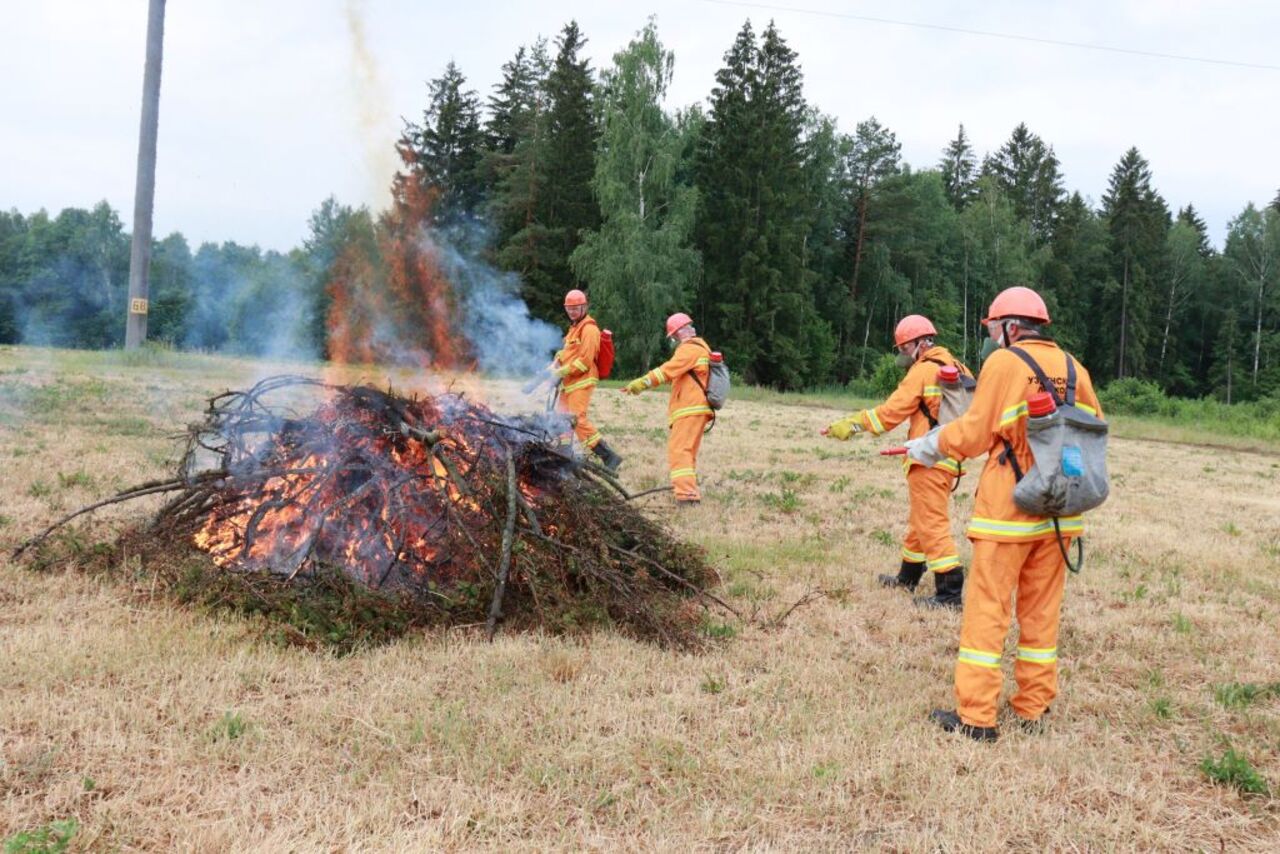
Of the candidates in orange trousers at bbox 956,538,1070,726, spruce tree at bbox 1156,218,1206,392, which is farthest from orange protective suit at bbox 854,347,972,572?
spruce tree at bbox 1156,218,1206,392

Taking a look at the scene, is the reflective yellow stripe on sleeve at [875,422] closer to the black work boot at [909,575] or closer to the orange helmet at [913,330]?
the orange helmet at [913,330]

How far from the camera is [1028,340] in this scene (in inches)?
176

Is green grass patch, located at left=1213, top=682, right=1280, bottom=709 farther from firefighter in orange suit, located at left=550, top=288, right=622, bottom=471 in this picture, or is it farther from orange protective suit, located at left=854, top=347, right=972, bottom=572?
firefighter in orange suit, located at left=550, top=288, right=622, bottom=471

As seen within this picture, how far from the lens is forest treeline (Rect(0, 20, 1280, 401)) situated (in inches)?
672

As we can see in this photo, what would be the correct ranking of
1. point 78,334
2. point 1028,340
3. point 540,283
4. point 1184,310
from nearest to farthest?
1. point 1028,340
2. point 78,334
3. point 540,283
4. point 1184,310

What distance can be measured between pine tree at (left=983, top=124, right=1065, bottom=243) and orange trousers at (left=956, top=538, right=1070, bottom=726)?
2599 inches

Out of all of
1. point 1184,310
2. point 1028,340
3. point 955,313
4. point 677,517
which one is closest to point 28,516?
point 677,517

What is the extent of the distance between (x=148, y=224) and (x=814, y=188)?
3931 centimetres

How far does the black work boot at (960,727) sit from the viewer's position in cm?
426

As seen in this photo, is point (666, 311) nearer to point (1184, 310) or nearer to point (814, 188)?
point (814, 188)

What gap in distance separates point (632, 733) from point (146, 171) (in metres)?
15.6

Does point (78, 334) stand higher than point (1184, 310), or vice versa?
point (1184, 310)

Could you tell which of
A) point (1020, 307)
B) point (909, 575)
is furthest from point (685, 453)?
point (1020, 307)

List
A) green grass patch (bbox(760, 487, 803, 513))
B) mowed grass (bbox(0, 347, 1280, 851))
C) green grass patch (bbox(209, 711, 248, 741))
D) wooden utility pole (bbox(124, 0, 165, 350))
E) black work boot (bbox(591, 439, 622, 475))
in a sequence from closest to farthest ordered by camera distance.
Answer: mowed grass (bbox(0, 347, 1280, 851)), green grass patch (bbox(209, 711, 248, 741)), green grass patch (bbox(760, 487, 803, 513)), black work boot (bbox(591, 439, 622, 475)), wooden utility pole (bbox(124, 0, 165, 350))
